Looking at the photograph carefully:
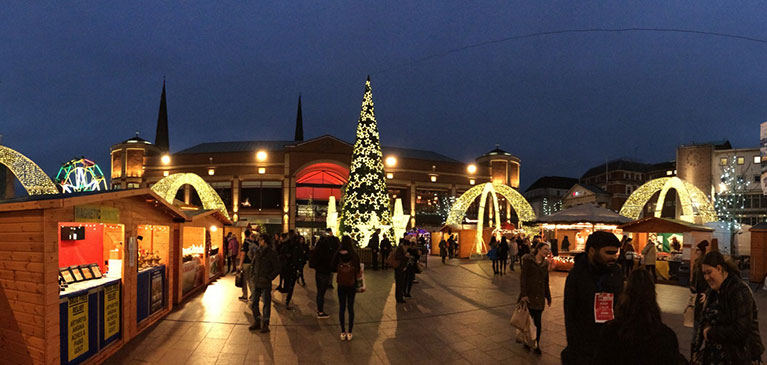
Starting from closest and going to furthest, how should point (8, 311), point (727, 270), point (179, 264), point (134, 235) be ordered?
point (727, 270) < point (8, 311) < point (134, 235) < point (179, 264)

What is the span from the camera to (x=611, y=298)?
304 cm

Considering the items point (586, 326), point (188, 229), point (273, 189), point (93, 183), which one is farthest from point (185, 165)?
point (586, 326)

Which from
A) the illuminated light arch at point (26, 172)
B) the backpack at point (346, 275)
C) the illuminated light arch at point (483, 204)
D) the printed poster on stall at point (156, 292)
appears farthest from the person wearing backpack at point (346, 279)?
the illuminated light arch at point (483, 204)

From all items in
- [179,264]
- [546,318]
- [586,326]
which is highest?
[586,326]

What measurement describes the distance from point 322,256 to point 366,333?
1483 mm

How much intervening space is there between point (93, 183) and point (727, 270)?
27799 mm

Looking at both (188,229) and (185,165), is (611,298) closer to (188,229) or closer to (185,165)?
(188,229)

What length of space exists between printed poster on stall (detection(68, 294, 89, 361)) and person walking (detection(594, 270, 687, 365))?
572 cm

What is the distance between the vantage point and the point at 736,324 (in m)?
3.43

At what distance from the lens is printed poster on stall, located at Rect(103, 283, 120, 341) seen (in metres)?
6.15

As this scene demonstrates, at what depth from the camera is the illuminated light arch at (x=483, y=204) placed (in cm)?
2278

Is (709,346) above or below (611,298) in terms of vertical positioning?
below

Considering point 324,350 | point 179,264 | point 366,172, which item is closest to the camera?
point 324,350

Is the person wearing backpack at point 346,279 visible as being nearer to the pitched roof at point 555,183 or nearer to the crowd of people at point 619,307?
the crowd of people at point 619,307
